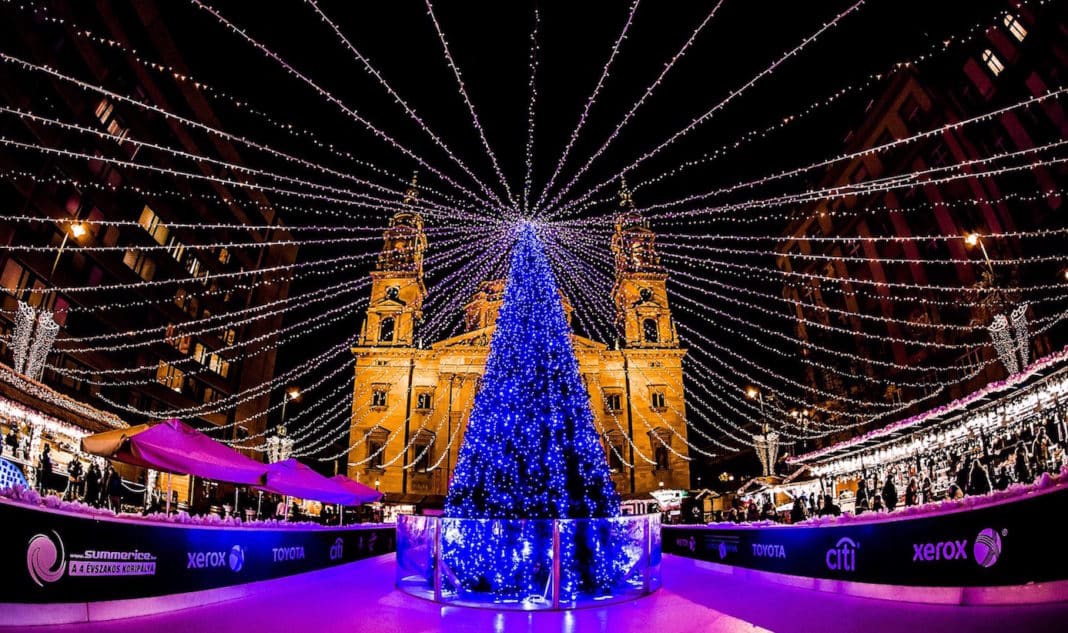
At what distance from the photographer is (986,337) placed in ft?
79.7

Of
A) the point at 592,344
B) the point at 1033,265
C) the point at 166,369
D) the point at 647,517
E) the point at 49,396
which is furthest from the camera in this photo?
the point at 592,344

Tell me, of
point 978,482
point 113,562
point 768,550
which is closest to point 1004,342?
point 978,482

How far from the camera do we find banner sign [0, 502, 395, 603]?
4676mm

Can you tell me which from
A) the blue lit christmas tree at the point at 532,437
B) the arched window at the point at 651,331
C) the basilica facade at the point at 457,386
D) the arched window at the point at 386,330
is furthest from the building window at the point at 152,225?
the arched window at the point at 651,331

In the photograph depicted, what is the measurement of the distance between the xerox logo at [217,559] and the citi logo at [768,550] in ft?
27.2

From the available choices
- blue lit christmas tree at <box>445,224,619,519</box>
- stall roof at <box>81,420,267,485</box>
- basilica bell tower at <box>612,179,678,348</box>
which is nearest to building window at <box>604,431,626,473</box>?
basilica bell tower at <box>612,179,678,348</box>

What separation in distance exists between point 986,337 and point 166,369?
141 ft

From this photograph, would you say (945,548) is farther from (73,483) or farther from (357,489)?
(73,483)

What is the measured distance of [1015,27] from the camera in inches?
845

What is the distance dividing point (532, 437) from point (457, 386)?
1259 inches

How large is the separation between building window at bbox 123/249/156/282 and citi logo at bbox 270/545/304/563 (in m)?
25.8

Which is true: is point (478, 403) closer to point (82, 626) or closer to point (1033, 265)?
point (82, 626)

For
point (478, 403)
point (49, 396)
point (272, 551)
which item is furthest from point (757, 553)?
point (49, 396)

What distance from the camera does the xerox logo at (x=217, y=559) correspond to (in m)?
6.51
